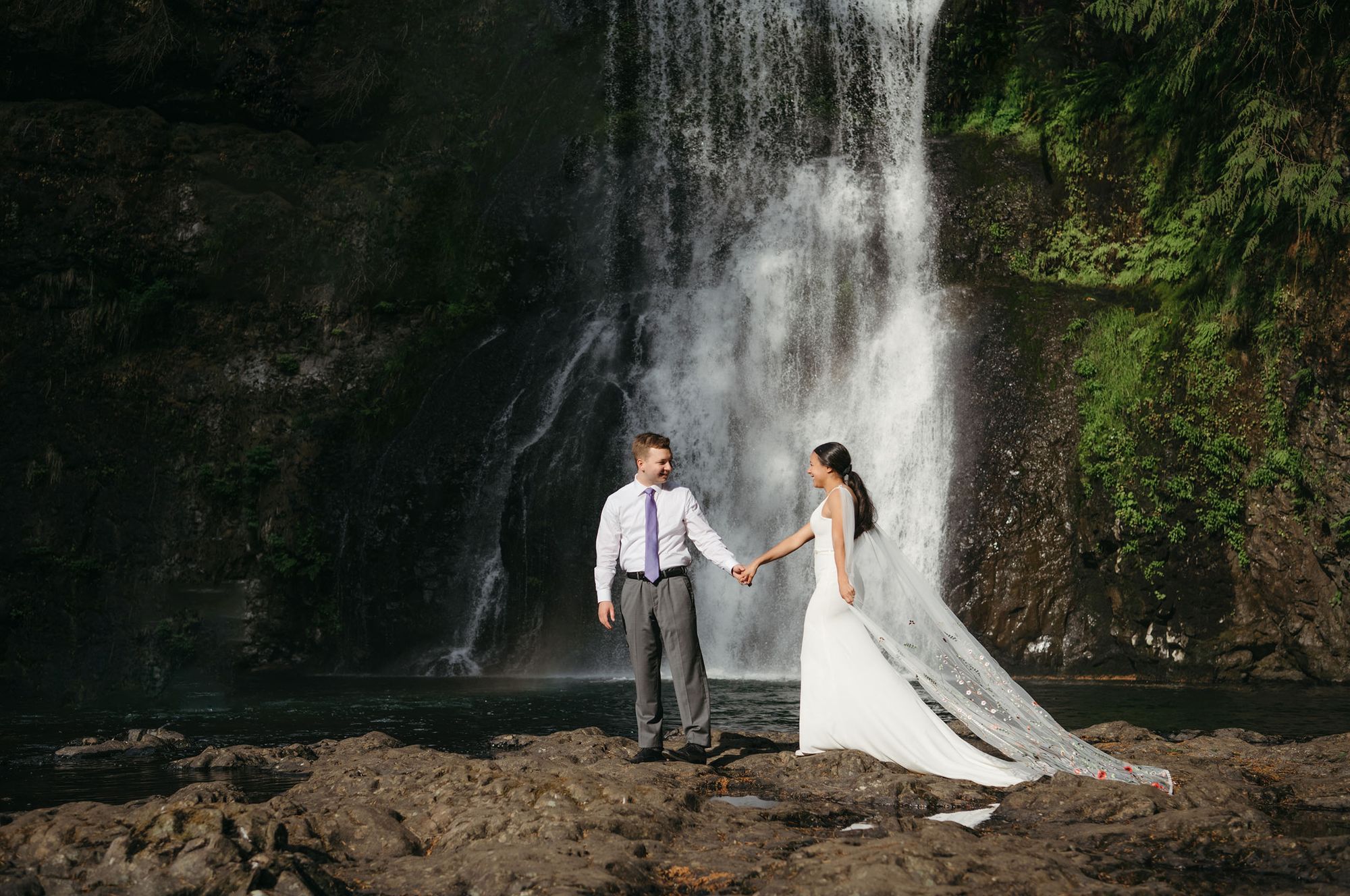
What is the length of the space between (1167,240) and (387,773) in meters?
14.3

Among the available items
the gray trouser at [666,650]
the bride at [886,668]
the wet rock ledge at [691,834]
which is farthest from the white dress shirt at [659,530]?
the wet rock ledge at [691,834]

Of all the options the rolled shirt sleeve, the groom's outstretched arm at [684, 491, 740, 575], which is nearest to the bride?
the groom's outstretched arm at [684, 491, 740, 575]

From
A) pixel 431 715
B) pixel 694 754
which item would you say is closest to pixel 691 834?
pixel 694 754

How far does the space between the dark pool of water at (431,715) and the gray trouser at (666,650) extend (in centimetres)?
222

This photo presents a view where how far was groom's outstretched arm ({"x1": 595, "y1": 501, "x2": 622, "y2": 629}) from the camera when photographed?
6828 mm

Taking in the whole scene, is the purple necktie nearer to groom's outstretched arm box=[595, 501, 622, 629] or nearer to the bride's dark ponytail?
groom's outstretched arm box=[595, 501, 622, 629]

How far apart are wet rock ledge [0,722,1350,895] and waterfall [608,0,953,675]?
8639mm

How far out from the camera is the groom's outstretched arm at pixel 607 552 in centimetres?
683

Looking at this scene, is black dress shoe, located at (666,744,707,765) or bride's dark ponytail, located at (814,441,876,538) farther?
bride's dark ponytail, located at (814,441,876,538)

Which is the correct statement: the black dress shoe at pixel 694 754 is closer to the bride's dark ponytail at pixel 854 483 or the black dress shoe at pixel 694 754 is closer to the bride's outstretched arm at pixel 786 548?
the bride's outstretched arm at pixel 786 548

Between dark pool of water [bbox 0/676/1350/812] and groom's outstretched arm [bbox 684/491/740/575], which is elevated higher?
groom's outstretched arm [bbox 684/491/740/575]

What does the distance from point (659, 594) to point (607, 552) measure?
17.9 inches

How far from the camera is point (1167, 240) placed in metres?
16.5

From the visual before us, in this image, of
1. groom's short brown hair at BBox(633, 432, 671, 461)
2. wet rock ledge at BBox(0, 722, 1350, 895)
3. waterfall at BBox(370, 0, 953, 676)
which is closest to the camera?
wet rock ledge at BBox(0, 722, 1350, 895)
